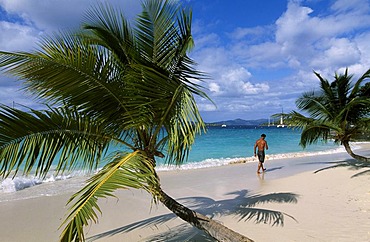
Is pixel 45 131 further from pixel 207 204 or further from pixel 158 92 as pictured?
pixel 207 204

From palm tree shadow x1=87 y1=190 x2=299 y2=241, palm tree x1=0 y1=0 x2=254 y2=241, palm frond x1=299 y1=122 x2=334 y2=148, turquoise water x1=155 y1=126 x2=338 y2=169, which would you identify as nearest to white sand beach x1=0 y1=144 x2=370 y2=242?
palm tree shadow x1=87 y1=190 x2=299 y2=241

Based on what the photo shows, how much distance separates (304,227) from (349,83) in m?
7.58

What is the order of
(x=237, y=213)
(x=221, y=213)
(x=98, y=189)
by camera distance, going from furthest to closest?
1. (x=221, y=213)
2. (x=237, y=213)
3. (x=98, y=189)

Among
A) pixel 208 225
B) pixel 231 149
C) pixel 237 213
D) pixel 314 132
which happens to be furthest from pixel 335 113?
pixel 231 149

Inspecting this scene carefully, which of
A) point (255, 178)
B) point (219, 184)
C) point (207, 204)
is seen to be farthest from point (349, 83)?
point (207, 204)

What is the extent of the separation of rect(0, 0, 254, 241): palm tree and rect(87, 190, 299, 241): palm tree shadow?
139cm

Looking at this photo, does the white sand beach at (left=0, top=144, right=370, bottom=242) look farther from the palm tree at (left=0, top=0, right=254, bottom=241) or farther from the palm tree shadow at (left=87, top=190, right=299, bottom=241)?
the palm tree at (left=0, top=0, right=254, bottom=241)

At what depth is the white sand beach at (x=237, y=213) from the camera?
16.4 feet

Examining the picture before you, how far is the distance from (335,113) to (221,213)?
6.95 meters

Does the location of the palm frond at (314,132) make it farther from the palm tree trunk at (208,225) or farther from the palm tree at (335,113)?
the palm tree trunk at (208,225)

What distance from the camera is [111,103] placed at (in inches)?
143

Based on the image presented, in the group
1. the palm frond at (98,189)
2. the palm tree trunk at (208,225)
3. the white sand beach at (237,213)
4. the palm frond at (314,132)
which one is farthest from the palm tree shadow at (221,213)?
the palm frond at (314,132)

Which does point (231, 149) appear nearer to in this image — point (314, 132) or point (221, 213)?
point (314, 132)

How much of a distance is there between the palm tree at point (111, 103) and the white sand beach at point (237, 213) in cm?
103
